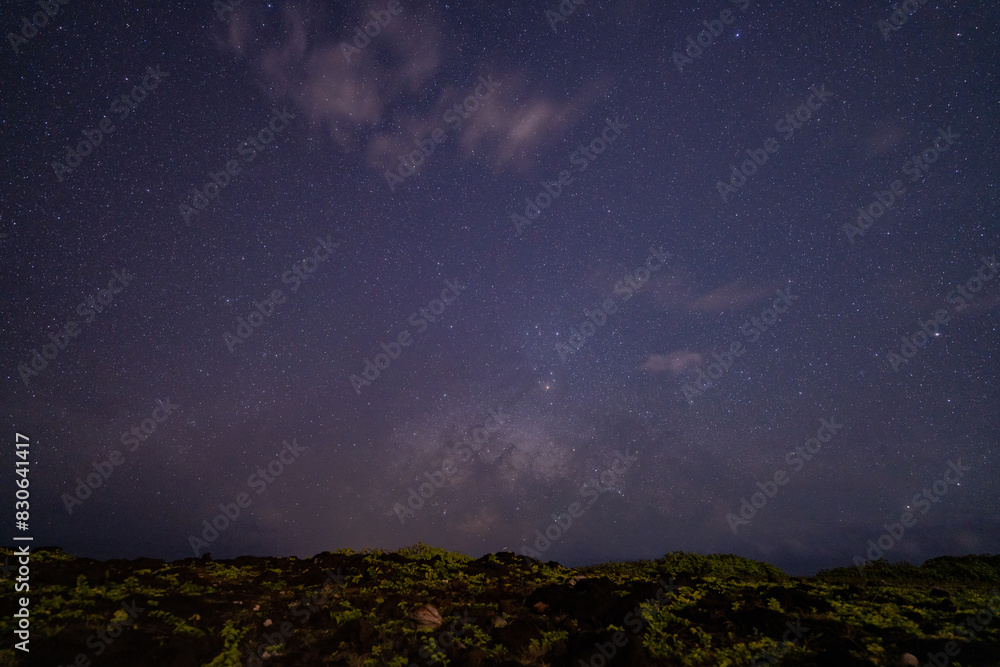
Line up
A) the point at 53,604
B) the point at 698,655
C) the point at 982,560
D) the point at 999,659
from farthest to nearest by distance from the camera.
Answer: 1. the point at 982,560
2. the point at 53,604
3. the point at 698,655
4. the point at 999,659

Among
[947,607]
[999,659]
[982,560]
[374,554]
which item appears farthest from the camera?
[982,560]

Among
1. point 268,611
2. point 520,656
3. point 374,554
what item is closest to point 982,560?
point 520,656

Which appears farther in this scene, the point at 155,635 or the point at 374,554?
the point at 374,554

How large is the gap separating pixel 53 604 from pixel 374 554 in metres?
6.77

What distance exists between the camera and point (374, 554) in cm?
1358

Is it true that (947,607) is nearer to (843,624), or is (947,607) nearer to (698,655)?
(843,624)

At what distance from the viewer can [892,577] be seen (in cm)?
1702

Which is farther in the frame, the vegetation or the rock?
the rock

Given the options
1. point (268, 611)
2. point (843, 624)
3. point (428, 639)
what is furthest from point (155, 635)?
point (843, 624)

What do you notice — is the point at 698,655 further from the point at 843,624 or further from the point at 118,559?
the point at 118,559

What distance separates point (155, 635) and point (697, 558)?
15.6 metres

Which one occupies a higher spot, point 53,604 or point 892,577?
point 53,604

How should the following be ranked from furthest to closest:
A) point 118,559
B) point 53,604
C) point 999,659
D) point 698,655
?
point 118,559 → point 53,604 → point 698,655 → point 999,659

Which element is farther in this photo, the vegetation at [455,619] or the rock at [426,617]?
the rock at [426,617]
